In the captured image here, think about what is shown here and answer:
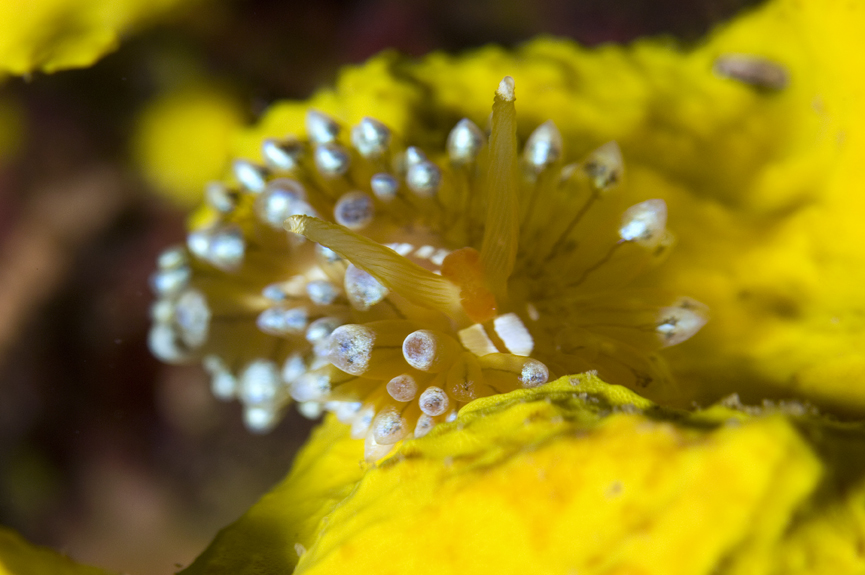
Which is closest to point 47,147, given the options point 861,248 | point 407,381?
point 407,381

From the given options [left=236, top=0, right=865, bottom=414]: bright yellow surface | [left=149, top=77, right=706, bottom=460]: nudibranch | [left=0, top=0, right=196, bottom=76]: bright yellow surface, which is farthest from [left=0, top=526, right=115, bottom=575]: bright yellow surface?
[left=236, top=0, right=865, bottom=414]: bright yellow surface

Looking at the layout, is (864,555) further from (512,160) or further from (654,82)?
(654,82)

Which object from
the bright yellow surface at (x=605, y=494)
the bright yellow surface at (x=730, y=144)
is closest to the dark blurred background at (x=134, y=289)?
the bright yellow surface at (x=730, y=144)

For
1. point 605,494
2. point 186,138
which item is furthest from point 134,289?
point 605,494

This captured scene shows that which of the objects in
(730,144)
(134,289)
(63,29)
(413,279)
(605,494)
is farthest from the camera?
(134,289)

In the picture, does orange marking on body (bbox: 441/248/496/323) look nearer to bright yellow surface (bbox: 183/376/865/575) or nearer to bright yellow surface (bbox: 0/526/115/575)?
bright yellow surface (bbox: 183/376/865/575)

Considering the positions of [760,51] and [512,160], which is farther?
[760,51]

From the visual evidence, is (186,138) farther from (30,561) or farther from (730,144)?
(730,144)
